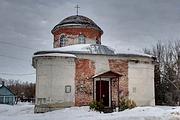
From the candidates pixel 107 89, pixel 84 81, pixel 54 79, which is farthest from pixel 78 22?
pixel 54 79

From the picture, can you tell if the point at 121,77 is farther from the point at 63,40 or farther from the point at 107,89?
the point at 63,40

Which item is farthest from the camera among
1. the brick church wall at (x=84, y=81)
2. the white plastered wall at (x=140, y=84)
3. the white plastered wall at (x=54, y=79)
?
the white plastered wall at (x=140, y=84)

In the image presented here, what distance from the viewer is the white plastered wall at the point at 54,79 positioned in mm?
23094

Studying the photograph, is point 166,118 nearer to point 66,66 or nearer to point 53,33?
point 66,66

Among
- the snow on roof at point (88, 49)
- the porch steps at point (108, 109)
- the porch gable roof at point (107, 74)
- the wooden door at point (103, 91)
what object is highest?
the snow on roof at point (88, 49)

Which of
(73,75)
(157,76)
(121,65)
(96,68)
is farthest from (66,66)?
(157,76)

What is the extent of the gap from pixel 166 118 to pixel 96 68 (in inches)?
430

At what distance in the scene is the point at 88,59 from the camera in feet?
80.4

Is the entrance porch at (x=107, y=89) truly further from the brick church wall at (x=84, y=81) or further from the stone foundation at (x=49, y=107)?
the stone foundation at (x=49, y=107)

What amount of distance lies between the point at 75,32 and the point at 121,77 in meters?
7.66

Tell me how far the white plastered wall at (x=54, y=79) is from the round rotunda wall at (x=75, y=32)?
6.23 metres

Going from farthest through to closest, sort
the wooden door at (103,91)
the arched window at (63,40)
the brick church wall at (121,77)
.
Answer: the arched window at (63,40) < the brick church wall at (121,77) < the wooden door at (103,91)

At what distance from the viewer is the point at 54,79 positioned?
23.3m

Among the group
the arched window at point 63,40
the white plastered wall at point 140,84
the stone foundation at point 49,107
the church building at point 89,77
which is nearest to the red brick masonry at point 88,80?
the church building at point 89,77
